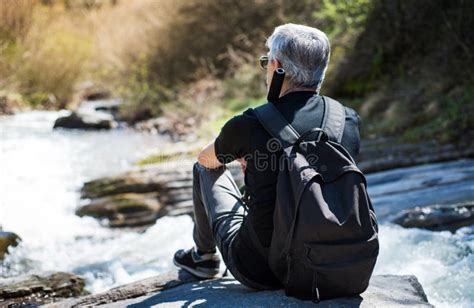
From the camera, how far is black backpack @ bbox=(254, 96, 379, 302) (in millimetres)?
2369

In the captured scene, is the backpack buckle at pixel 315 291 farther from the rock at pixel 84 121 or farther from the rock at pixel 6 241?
the rock at pixel 84 121

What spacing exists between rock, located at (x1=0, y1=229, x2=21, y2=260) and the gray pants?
2.06 meters

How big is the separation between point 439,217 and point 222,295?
262 cm

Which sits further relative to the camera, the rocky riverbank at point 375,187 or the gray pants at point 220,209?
the rocky riverbank at point 375,187

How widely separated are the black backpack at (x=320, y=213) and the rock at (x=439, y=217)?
246 centimetres

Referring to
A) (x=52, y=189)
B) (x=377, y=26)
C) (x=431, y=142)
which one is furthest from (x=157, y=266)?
(x=377, y=26)

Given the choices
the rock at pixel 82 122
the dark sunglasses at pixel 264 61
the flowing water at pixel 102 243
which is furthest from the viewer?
the rock at pixel 82 122

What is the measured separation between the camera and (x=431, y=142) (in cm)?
723

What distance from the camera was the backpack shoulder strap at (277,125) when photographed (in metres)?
2.48

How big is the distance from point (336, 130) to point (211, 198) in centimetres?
81

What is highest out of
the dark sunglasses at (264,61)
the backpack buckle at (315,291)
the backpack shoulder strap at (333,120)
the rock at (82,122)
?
the dark sunglasses at (264,61)

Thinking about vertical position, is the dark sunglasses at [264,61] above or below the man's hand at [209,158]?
above

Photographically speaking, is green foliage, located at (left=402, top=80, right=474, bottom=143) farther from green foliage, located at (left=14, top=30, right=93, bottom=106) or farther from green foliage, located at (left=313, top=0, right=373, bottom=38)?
green foliage, located at (left=14, top=30, right=93, bottom=106)

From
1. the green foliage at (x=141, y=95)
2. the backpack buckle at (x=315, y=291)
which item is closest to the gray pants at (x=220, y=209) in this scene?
the backpack buckle at (x=315, y=291)
